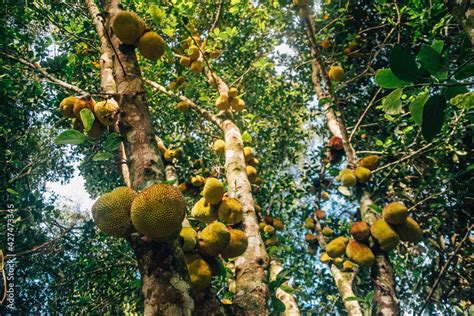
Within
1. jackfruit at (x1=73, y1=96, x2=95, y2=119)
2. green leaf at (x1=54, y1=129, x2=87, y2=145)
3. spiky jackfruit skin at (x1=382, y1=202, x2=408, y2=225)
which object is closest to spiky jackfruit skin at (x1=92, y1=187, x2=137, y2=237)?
green leaf at (x1=54, y1=129, x2=87, y2=145)

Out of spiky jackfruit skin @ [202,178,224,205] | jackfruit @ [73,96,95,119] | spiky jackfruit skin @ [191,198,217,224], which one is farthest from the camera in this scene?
spiky jackfruit skin @ [191,198,217,224]

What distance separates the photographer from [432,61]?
98cm

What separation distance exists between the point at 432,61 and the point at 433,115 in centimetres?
16

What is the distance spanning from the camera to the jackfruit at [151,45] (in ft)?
6.19

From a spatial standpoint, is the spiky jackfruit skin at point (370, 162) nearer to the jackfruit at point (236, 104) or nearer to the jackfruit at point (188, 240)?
the jackfruit at point (236, 104)

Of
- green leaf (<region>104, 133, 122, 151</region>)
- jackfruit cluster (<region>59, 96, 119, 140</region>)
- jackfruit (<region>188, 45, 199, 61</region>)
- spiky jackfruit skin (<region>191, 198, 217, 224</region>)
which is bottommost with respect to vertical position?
green leaf (<region>104, 133, 122, 151</region>)

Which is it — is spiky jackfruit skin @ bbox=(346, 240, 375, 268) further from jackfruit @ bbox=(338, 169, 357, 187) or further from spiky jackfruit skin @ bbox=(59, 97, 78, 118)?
spiky jackfruit skin @ bbox=(59, 97, 78, 118)

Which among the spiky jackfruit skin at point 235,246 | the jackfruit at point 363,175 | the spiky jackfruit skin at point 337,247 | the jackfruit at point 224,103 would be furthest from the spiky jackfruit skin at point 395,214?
the jackfruit at point 224,103

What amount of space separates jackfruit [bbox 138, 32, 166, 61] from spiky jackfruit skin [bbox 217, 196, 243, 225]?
1.09 metres

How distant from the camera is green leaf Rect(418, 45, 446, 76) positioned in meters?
0.97

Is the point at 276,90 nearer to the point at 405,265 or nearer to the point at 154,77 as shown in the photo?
the point at 154,77

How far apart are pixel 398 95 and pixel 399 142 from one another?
9.97ft

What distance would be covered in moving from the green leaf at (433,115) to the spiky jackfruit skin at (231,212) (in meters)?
1.43

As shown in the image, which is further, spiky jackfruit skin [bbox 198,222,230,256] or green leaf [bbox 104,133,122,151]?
spiky jackfruit skin [bbox 198,222,230,256]
